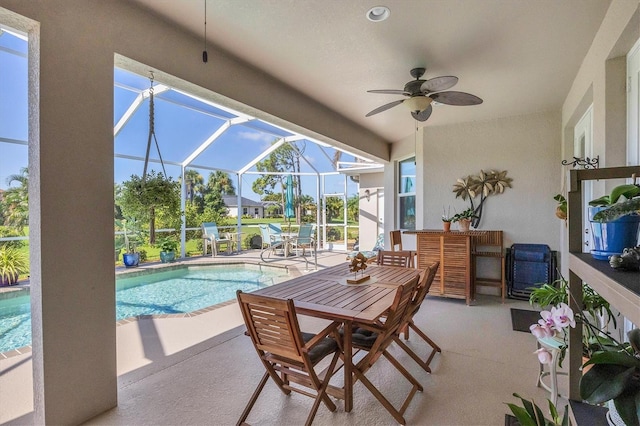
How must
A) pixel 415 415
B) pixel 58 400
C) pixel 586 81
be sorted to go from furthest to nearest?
1. pixel 586 81
2. pixel 415 415
3. pixel 58 400

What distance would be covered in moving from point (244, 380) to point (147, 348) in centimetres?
123

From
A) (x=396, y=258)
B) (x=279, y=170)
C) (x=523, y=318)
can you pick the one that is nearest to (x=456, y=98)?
(x=396, y=258)

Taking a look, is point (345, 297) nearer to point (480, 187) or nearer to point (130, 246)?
point (480, 187)

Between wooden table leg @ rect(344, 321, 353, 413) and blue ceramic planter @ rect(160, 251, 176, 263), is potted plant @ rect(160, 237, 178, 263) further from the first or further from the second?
wooden table leg @ rect(344, 321, 353, 413)

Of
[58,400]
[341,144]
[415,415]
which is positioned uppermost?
[341,144]

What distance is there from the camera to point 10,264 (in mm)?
5359

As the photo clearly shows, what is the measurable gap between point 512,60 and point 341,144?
2487mm

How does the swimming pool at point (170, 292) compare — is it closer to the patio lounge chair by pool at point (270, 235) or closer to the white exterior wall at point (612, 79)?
the patio lounge chair by pool at point (270, 235)

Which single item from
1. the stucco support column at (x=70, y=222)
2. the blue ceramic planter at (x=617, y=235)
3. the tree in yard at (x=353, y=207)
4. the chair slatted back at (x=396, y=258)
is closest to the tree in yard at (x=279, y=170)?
the tree in yard at (x=353, y=207)

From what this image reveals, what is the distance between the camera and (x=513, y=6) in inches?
87.3

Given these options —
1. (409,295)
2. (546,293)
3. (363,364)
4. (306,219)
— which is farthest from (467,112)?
(306,219)

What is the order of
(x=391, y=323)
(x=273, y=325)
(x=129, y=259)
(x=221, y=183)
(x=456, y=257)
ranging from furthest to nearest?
(x=221, y=183)
(x=129, y=259)
(x=456, y=257)
(x=391, y=323)
(x=273, y=325)

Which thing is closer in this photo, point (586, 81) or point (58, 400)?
point (58, 400)

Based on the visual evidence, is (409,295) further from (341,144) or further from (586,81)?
(341,144)
